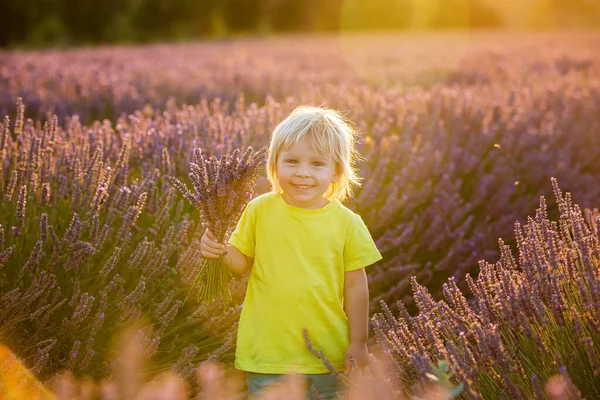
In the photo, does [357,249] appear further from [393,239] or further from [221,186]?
[393,239]

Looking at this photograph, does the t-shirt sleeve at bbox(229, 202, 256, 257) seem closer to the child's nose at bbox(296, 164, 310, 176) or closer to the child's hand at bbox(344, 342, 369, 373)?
the child's nose at bbox(296, 164, 310, 176)

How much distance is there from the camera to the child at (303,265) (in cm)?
251

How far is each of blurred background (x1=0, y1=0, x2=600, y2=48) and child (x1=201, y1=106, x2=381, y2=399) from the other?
2373 cm

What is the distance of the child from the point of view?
251cm

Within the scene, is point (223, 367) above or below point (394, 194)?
below

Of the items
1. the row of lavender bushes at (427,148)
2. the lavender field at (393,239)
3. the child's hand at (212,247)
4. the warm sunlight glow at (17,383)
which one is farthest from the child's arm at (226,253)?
the row of lavender bushes at (427,148)

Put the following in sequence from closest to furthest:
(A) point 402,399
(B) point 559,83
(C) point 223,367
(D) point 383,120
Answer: (A) point 402,399
(C) point 223,367
(D) point 383,120
(B) point 559,83

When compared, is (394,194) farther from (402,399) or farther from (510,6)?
(510,6)

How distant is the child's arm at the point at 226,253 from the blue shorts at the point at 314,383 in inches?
14.9

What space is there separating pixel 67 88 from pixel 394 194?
4.77m

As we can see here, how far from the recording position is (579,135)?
204 inches

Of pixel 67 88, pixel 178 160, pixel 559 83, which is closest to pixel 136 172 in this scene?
pixel 178 160

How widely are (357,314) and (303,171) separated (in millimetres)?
531

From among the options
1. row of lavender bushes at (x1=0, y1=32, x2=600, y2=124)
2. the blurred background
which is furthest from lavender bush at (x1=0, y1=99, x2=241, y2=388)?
the blurred background
